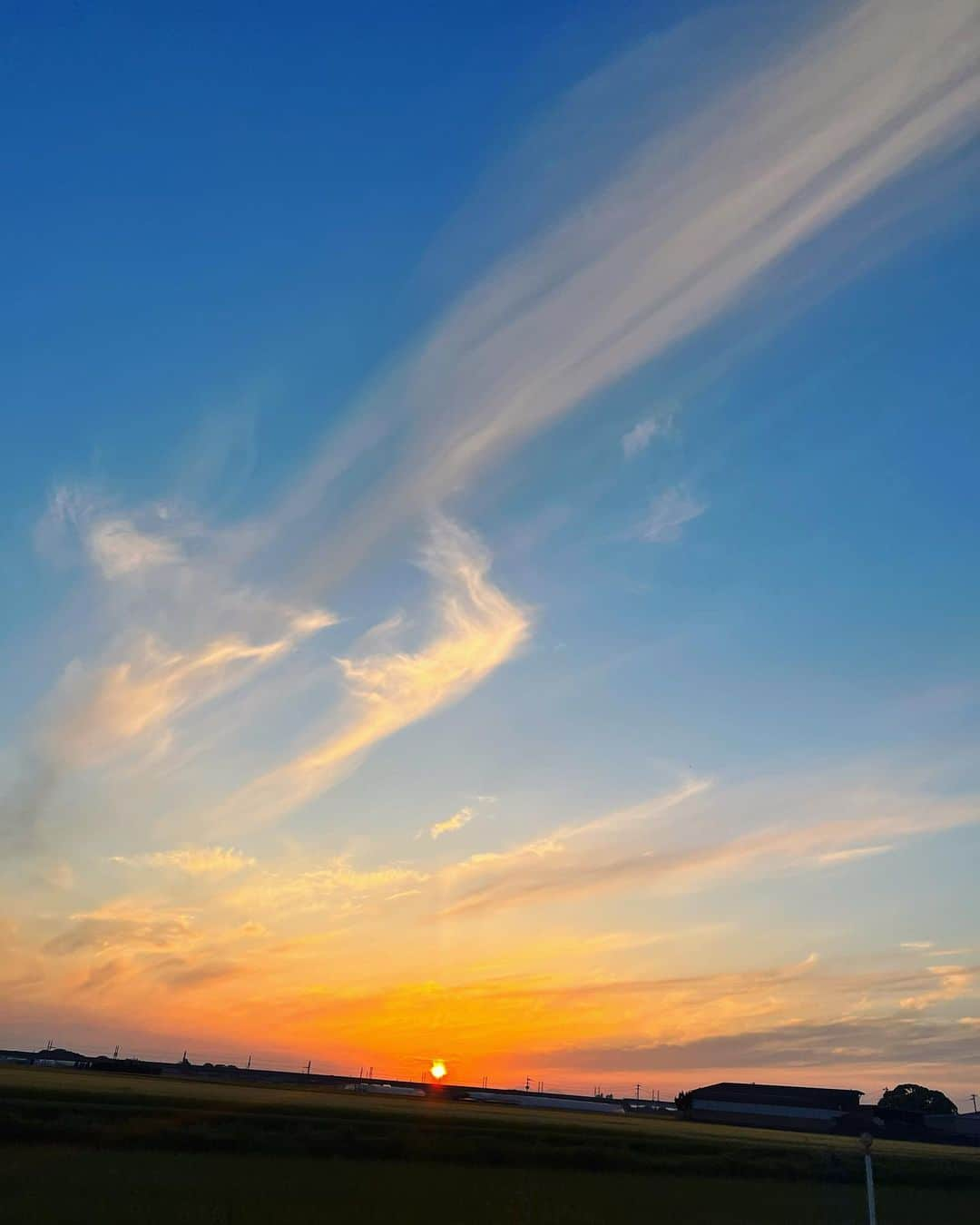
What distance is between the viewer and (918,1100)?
568 feet

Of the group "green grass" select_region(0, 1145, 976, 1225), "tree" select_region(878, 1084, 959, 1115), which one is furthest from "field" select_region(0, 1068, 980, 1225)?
"tree" select_region(878, 1084, 959, 1115)

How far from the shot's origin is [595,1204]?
39.9 metres

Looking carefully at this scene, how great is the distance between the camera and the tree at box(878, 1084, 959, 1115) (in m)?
171

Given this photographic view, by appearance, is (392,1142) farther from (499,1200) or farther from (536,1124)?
(536,1124)

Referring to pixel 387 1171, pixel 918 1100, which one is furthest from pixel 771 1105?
pixel 387 1171

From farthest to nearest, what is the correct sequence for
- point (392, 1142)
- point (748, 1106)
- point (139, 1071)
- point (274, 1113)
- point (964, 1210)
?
1. point (139, 1071)
2. point (748, 1106)
3. point (274, 1113)
4. point (392, 1142)
5. point (964, 1210)

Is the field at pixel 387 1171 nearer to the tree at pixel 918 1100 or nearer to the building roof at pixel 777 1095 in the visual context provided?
the building roof at pixel 777 1095

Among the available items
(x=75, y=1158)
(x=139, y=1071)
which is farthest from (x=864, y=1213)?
(x=139, y=1071)

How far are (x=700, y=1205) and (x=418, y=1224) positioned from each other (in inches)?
651

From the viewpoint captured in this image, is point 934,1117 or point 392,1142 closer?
point 392,1142

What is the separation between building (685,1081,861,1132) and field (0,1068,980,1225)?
65.8 metres

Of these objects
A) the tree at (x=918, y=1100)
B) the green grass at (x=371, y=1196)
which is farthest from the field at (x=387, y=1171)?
the tree at (x=918, y=1100)

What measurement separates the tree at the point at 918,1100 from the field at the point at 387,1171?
11724cm

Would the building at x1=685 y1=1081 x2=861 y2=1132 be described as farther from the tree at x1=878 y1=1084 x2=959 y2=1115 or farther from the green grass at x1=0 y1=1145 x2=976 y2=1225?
the green grass at x1=0 y1=1145 x2=976 y2=1225
